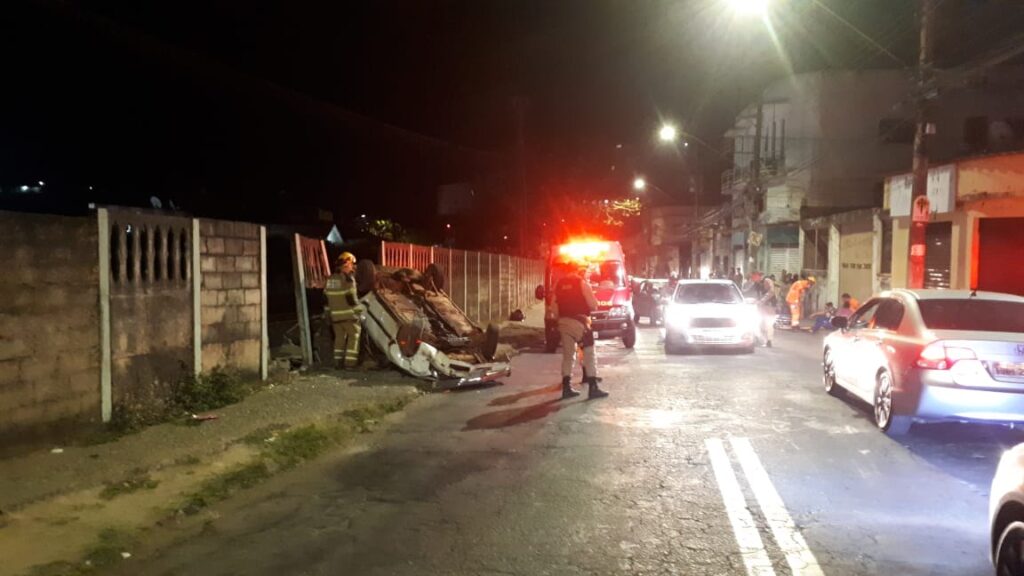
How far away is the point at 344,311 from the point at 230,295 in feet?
6.34

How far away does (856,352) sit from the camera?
9820 mm

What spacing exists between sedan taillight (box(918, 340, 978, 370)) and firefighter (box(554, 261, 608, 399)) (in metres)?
4.12

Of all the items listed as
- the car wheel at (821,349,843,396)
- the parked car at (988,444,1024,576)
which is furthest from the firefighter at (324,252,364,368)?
the parked car at (988,444,1024,576)

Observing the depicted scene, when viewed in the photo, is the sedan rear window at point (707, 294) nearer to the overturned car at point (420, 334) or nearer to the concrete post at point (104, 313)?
the overturned car at point (420, 334)

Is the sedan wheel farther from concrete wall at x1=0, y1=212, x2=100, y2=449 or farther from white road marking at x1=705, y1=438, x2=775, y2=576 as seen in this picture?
concrete wall at x1=0, y1=212, x2=100, y2=449

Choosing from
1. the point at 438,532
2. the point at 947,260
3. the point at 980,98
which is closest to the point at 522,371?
the point at 438,532

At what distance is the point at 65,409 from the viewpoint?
7316 mm

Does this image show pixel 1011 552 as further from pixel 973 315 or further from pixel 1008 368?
pixel 973 315

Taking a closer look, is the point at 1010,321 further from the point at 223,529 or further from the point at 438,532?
the point at 223,529

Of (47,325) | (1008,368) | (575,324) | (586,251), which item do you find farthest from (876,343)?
(586,251)

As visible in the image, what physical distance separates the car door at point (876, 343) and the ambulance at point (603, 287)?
276 inches

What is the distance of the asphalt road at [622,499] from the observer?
198 inches

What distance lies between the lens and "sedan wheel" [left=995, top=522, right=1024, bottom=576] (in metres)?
4.09

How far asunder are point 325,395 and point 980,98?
108 feet
